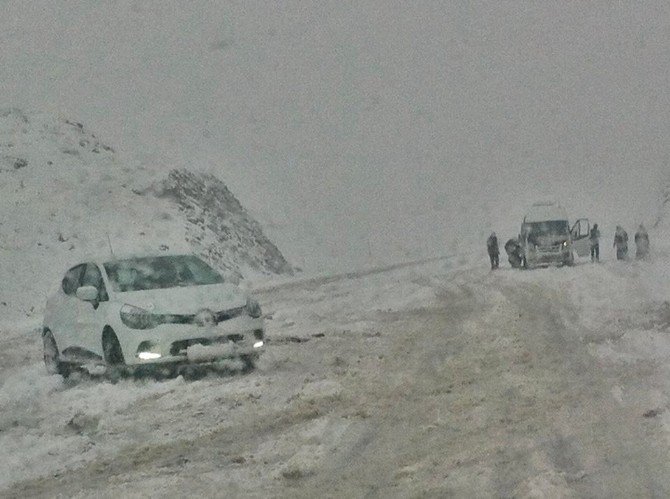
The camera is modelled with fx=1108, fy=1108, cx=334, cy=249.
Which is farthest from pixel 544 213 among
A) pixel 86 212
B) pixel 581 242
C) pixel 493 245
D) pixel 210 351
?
pixel 210 351

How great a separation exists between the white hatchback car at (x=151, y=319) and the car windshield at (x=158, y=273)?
1cm

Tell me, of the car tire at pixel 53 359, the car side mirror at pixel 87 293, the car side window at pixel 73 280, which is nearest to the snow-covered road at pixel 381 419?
the car tire at pixel 53 359

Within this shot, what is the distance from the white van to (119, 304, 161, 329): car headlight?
935 inches

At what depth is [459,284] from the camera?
2662 centimetres

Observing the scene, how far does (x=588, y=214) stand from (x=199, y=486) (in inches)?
3967

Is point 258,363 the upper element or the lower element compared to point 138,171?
lower

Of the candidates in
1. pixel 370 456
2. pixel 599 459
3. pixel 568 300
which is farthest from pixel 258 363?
pixel 568 300

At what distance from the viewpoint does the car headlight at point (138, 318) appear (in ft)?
38.0

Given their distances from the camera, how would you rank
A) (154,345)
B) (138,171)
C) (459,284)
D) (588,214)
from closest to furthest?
(154,345)
(459,284)
(138,171)
(588,214)

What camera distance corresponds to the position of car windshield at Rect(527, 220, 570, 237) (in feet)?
113

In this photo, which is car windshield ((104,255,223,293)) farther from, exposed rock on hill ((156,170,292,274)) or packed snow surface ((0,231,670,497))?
exposed rock on hill ((156,170,292,274))

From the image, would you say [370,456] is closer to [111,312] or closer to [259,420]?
[259,420]

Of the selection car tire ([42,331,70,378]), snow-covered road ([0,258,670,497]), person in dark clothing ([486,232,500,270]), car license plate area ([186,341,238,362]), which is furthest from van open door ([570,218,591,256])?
car license plate area ([186,341,238,362])

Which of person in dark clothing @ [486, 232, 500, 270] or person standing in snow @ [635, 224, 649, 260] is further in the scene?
person standing in snow @ [635, 224, 649, 260]
